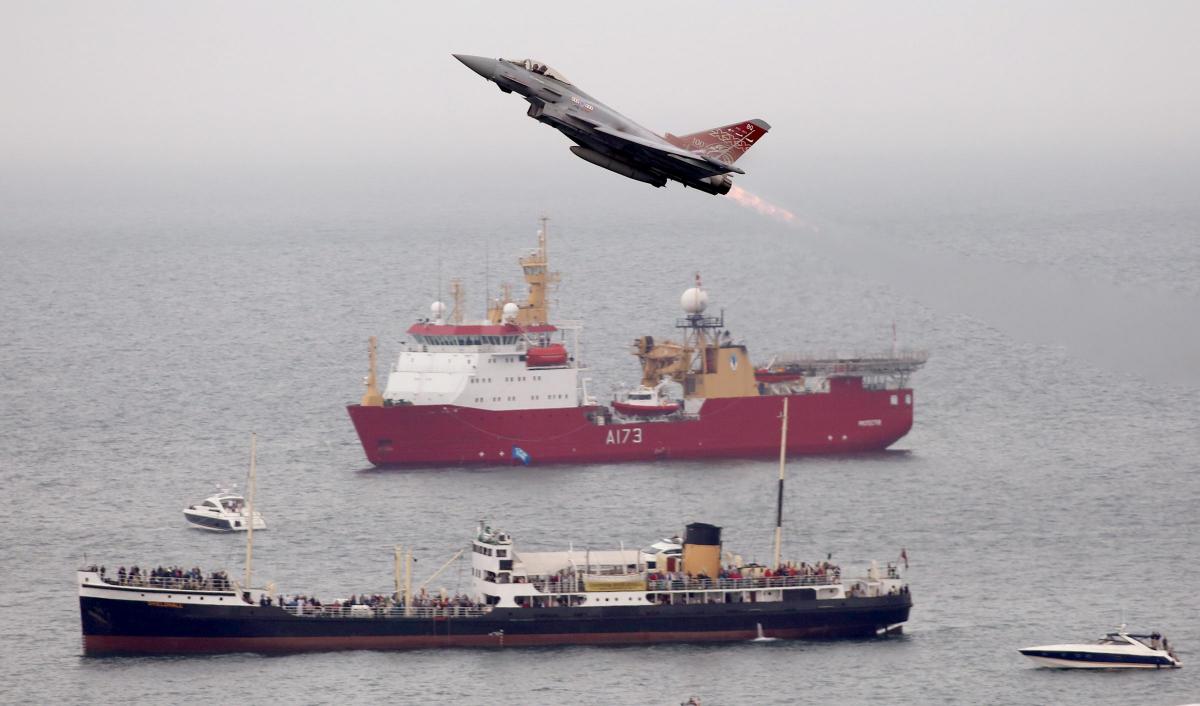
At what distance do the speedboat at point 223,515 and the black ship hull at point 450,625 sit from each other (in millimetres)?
17371

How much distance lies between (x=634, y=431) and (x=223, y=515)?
25.8 meters

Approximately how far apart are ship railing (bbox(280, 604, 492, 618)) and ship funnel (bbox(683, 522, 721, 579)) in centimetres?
706

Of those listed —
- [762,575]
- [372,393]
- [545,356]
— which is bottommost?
[762,575]

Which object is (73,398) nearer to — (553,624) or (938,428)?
(938,428)

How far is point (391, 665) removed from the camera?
68.6m

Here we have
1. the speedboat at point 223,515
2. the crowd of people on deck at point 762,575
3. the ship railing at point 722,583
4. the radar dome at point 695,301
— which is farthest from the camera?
the radar dome at point 695,301

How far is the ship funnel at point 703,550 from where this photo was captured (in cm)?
7169

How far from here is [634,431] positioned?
107 m

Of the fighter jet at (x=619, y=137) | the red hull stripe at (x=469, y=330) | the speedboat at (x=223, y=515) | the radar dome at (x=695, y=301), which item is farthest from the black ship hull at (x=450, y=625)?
the radar dome at (x=695, y=301)

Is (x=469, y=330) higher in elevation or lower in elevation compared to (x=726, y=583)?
higher

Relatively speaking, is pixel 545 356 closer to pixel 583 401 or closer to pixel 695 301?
pixel 583 401

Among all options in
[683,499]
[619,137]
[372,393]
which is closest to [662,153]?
[619,137]

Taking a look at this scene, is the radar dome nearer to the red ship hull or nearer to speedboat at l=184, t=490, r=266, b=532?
the red ship hull

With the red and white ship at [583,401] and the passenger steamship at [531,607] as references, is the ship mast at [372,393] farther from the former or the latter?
the passenger steamship at [531,607]
